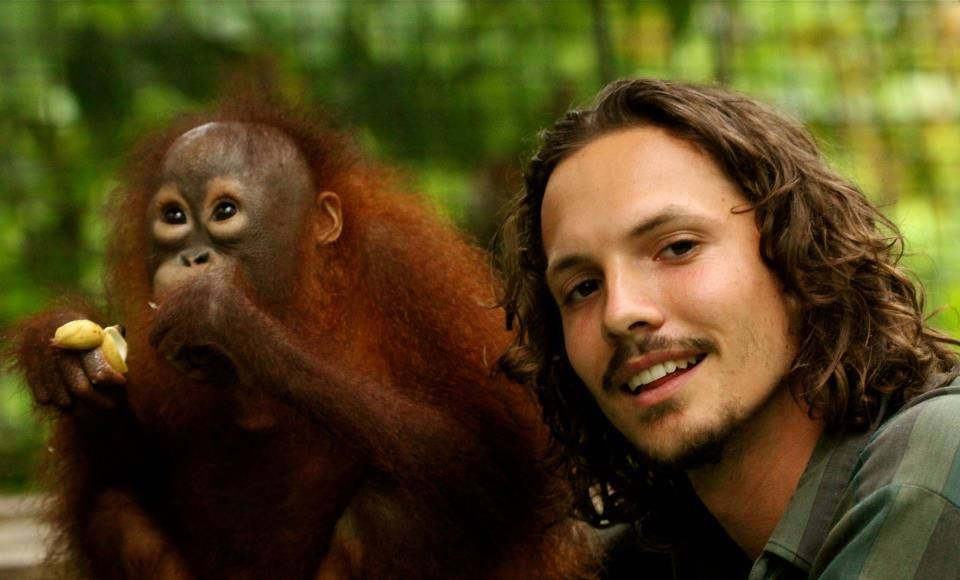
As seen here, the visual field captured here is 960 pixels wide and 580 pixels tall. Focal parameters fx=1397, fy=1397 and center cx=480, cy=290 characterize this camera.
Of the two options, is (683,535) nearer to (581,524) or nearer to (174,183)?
(581,524)

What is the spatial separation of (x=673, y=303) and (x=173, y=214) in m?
1.45

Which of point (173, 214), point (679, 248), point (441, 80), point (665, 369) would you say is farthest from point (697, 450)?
point (441, 80)

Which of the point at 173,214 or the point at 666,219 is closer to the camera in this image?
the point at 666,219

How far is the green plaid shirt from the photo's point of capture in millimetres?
2135

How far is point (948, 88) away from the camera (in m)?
5.99

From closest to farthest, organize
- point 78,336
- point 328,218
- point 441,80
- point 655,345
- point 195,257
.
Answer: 1. point 655,345
2. point 78,336
3. point 195,257
4. point 328,218
5. point 441,80

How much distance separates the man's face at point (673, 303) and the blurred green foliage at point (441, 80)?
297 cm

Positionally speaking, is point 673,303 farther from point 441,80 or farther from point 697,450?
point 441,80

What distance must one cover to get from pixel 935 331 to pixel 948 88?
140 inches

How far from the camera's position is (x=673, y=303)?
247 cm

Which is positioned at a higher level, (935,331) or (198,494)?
(935,331)

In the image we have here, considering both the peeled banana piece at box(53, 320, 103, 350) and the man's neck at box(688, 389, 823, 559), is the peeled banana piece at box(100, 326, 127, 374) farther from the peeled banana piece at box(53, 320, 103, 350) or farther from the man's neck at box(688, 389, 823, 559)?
the man's neck at box(688, 389, 823, 559)

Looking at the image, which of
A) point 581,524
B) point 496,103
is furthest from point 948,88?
point 581,524

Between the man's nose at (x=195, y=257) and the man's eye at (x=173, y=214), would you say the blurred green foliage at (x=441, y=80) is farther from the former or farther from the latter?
the man's nose at (x=195, y=257)
